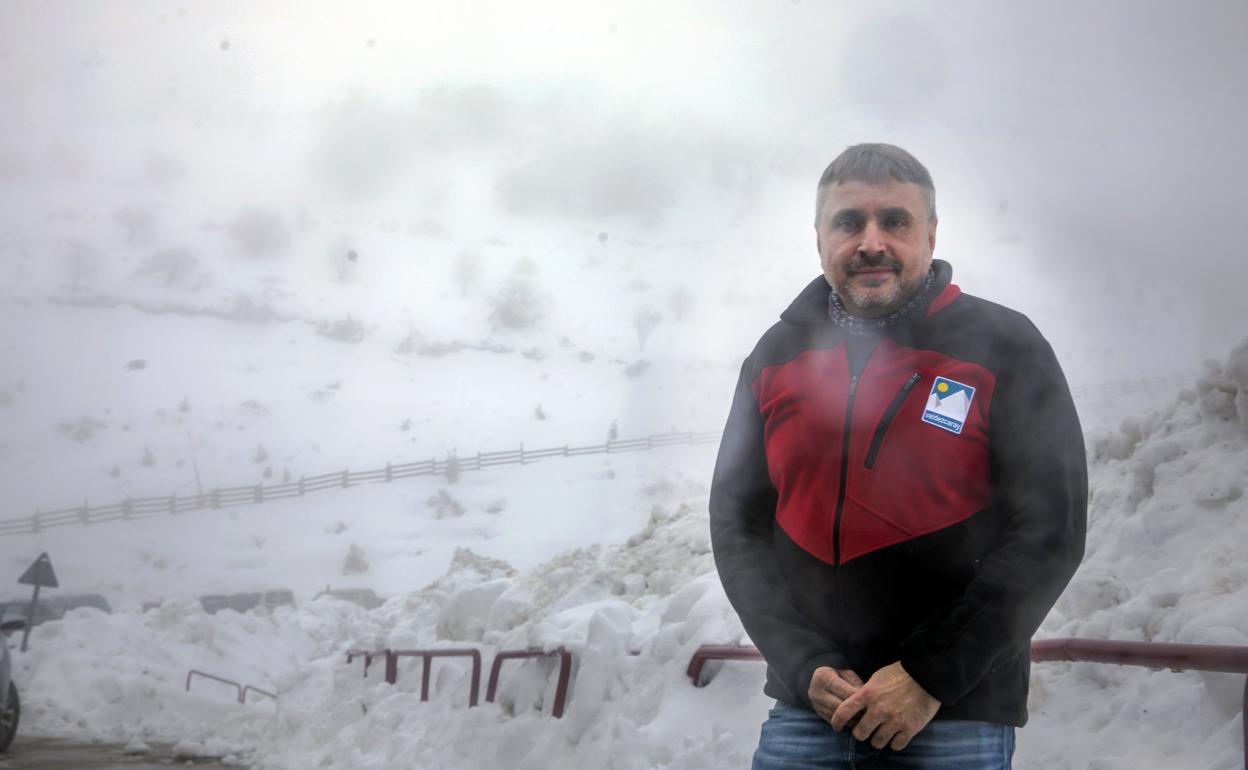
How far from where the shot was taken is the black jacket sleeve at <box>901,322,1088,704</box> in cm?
148

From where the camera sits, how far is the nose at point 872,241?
5.61 ft

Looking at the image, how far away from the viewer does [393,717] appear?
253 inches

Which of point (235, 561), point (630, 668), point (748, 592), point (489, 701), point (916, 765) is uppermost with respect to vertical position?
point (748, 592)

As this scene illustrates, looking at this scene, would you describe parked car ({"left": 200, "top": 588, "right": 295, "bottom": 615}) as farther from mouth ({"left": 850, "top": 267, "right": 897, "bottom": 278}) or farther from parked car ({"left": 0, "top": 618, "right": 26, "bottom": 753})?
mouth ({"left": 850, "top": 267, "right": 897, "bottom": 278})

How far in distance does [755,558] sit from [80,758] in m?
7.45

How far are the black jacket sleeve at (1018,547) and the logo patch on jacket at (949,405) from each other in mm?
45

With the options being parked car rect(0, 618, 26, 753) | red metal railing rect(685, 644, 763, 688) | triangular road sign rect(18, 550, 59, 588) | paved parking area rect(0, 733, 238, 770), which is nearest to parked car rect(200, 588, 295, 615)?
triangular road sign rect(18, 550, 59, 588)

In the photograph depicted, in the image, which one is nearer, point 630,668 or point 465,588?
point 630,668

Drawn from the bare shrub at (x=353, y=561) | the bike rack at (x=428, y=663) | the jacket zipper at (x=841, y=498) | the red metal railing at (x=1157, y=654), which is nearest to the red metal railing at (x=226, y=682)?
the bike rack at (x=428, y=663)

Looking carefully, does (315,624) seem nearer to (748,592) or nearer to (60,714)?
(60,714)

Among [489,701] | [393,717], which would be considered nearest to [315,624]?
[393,717]

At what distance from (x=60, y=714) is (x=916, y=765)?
411 inches

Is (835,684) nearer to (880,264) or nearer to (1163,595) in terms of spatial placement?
(880,264)

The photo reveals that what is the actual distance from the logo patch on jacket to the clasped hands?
37 centimetres
